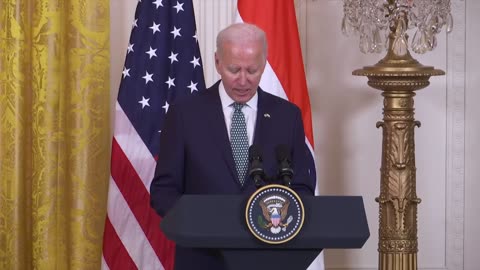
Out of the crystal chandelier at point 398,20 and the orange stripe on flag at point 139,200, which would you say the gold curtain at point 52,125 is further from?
the crystal chandelier at point 398,20

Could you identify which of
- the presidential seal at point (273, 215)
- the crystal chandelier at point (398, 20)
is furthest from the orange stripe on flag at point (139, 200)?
the presidential seal at point (273, 215)

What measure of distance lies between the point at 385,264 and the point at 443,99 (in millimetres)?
1321

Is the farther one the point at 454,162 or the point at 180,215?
the point at 454,162

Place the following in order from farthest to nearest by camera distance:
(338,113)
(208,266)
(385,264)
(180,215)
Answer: (338,113), (385,264), (208,266), (180,215)

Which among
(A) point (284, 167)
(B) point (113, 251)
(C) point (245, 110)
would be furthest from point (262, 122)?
(B) point (113, 251)

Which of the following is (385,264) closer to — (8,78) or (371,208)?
(371,208)

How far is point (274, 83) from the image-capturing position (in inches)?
178

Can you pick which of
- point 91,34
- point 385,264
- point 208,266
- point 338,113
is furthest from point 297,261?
point 338,113

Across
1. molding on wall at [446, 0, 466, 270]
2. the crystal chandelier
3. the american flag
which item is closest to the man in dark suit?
the crystal chandelier

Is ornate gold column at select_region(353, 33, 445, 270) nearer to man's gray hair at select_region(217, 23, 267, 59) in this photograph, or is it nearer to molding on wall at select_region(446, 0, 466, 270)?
molding on wall at select_region(446, 0, 466, 270)

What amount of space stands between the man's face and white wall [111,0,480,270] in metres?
2.27

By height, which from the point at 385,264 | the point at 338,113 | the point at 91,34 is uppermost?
the point at 91,34

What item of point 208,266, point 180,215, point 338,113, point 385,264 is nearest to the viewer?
point 180,215

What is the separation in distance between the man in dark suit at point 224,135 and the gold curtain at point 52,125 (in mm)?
1571
